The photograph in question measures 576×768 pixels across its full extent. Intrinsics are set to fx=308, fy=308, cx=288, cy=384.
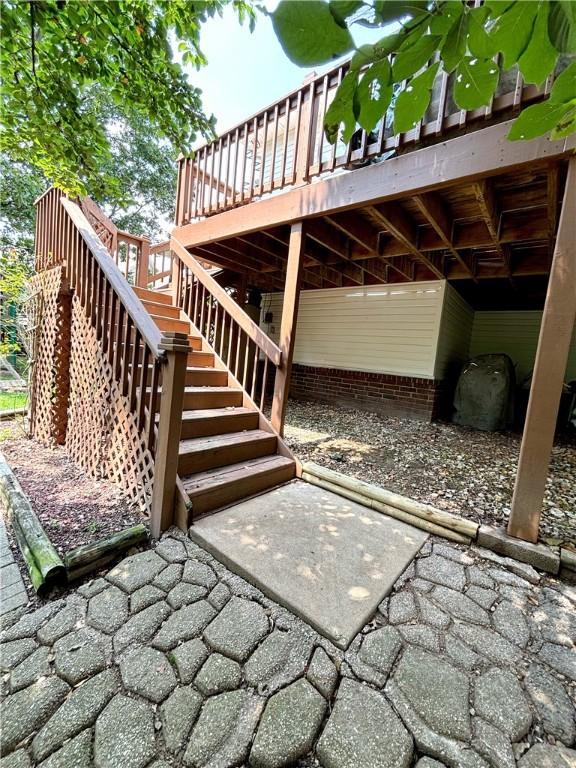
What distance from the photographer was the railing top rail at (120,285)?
2.24 m

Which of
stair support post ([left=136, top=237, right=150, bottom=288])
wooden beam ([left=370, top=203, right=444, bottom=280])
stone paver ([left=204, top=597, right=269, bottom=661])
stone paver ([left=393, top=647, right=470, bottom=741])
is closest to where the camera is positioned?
stone paver ([left=393, top=647, right=470, bottom=741])

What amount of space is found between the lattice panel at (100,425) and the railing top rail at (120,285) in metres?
0.66

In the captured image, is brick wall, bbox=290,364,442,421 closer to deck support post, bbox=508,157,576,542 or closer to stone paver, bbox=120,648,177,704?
deck support post, bbox=508,157,576,542

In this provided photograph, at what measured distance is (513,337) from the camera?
6711 millimetres

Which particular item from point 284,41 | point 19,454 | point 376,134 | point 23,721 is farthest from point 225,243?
point 23,721

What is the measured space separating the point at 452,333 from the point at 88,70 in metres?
6.07

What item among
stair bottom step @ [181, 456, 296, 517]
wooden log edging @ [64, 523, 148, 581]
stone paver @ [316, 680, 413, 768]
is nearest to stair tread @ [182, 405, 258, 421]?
stair bottom step @ [181, 456, 296, 517]

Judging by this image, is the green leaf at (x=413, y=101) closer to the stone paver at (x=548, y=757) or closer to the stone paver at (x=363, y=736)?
the stone paver at (x=363, y=736)

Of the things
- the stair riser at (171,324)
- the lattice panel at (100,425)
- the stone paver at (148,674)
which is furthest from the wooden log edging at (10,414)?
the stone paver at (148,674)

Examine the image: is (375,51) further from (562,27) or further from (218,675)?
(218,675)

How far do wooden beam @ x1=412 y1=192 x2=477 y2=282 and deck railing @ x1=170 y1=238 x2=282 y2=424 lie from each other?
197cm

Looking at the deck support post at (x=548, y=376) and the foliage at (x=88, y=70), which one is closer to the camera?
the foliage at (x=88, y=70)

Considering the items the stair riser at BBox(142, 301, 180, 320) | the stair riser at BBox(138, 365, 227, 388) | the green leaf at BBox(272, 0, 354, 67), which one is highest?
the green leaf at BBox(272, 0, 354, 67)

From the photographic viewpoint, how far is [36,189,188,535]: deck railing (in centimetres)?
207
